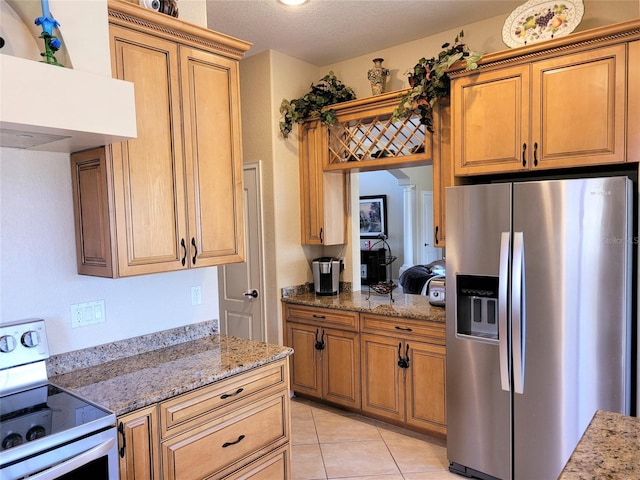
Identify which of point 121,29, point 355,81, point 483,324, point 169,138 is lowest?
point 483,324

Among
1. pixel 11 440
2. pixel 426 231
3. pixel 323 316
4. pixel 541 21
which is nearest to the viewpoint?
pixel 11 440

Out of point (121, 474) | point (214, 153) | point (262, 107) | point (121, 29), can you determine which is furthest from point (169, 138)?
point (262, 107)

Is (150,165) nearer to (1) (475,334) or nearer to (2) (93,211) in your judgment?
(2) (93,211)

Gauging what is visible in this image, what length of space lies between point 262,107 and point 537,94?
213cm

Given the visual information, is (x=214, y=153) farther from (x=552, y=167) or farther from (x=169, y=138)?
(x=552, y=167)

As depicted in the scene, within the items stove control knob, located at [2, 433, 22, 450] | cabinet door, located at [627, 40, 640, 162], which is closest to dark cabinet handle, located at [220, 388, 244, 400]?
stove control knob, located at [2, 433, 22, 450]

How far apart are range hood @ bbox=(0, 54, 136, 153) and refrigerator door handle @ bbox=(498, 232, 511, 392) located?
1.87 meters

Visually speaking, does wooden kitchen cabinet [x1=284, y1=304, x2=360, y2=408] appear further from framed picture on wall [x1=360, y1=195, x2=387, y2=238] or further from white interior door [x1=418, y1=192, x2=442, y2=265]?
framed picture on wall [x1=360, y1=195, x2=387, y2=238]

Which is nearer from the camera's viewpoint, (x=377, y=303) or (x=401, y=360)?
(x=401, y=360)

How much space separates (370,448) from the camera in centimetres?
300

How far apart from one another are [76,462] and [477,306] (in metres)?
2.08

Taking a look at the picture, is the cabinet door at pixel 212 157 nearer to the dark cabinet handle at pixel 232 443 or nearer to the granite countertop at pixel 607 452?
the dark cabinet handle at pixel 232 443

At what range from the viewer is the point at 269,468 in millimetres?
2166

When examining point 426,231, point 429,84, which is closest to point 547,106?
point 429,84
